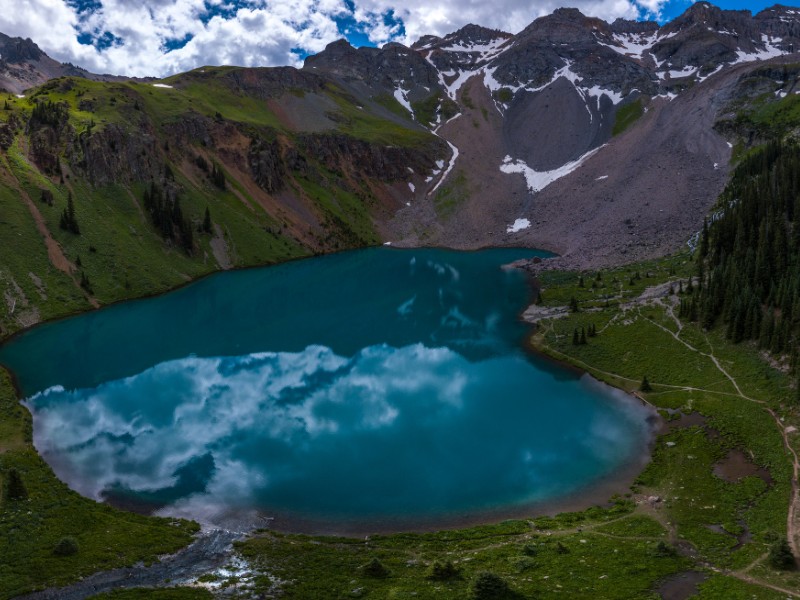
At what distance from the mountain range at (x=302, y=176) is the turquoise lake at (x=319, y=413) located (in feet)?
59.8

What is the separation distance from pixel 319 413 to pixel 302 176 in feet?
371

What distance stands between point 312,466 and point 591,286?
64955 mm

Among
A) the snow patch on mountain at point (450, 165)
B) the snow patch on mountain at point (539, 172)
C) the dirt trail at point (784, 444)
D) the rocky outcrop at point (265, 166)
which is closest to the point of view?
the dirt trail at point (784, 444)

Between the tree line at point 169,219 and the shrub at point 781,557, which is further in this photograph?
the tree line at point 169,219

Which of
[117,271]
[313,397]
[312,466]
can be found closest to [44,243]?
[117,271]

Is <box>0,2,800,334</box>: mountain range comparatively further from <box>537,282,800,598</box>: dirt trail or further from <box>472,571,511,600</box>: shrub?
<box>472,571,511,600</box>: shrub

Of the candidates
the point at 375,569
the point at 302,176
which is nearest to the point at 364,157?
the point at 302,176

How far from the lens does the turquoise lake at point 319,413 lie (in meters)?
37.9

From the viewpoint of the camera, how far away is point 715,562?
26.8 meters

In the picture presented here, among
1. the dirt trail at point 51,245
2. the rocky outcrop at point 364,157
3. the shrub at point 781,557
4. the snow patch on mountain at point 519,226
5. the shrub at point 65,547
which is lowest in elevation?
the shrub at point 781,557

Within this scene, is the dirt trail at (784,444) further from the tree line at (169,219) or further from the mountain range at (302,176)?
the tree line at (169,219)

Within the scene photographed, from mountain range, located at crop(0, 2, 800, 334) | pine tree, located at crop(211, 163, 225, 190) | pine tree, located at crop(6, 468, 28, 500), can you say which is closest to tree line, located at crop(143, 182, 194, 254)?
mountain range, located at crop(0, 2, 800, 334)

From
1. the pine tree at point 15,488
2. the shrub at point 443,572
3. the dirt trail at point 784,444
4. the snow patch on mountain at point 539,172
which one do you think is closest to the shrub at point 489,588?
the shrub at point 443,572

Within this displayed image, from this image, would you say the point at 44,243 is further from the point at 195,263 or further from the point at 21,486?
the point at 21,486
